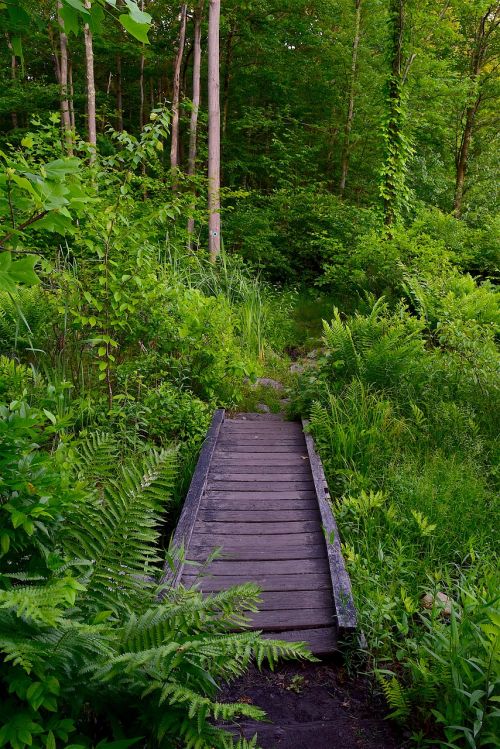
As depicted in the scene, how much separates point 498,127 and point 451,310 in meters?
12.9

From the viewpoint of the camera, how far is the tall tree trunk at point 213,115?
35.8ft

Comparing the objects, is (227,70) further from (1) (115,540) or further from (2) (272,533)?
(1) (115,540)

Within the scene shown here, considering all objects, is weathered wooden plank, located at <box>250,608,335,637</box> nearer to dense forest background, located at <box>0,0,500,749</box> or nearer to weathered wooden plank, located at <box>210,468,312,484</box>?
dense forest background, located at <box>0,0,500,749</box>

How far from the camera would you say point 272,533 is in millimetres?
3910

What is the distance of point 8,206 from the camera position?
1.54 metres

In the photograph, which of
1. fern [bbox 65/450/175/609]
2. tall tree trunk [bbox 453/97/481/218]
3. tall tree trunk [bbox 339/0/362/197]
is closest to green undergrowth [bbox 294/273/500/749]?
fern [bbox 65/450/175/609]

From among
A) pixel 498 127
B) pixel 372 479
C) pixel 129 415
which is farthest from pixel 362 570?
pixel 498 127

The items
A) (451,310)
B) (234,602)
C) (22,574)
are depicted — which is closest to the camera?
(22,574)

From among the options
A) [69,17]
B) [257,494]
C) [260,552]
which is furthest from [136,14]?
[257,494]

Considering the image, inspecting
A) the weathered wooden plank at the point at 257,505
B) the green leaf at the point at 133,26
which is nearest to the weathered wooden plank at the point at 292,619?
the weathered wooden plank at the point at 257,505

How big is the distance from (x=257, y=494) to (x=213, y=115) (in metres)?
9.46

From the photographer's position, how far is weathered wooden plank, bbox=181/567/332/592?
10.7 feet

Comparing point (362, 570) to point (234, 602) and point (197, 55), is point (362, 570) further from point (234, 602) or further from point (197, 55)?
point (197, 55)

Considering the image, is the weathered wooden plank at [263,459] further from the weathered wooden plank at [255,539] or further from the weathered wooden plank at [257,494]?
the weathered wooden plank at [255,539]
